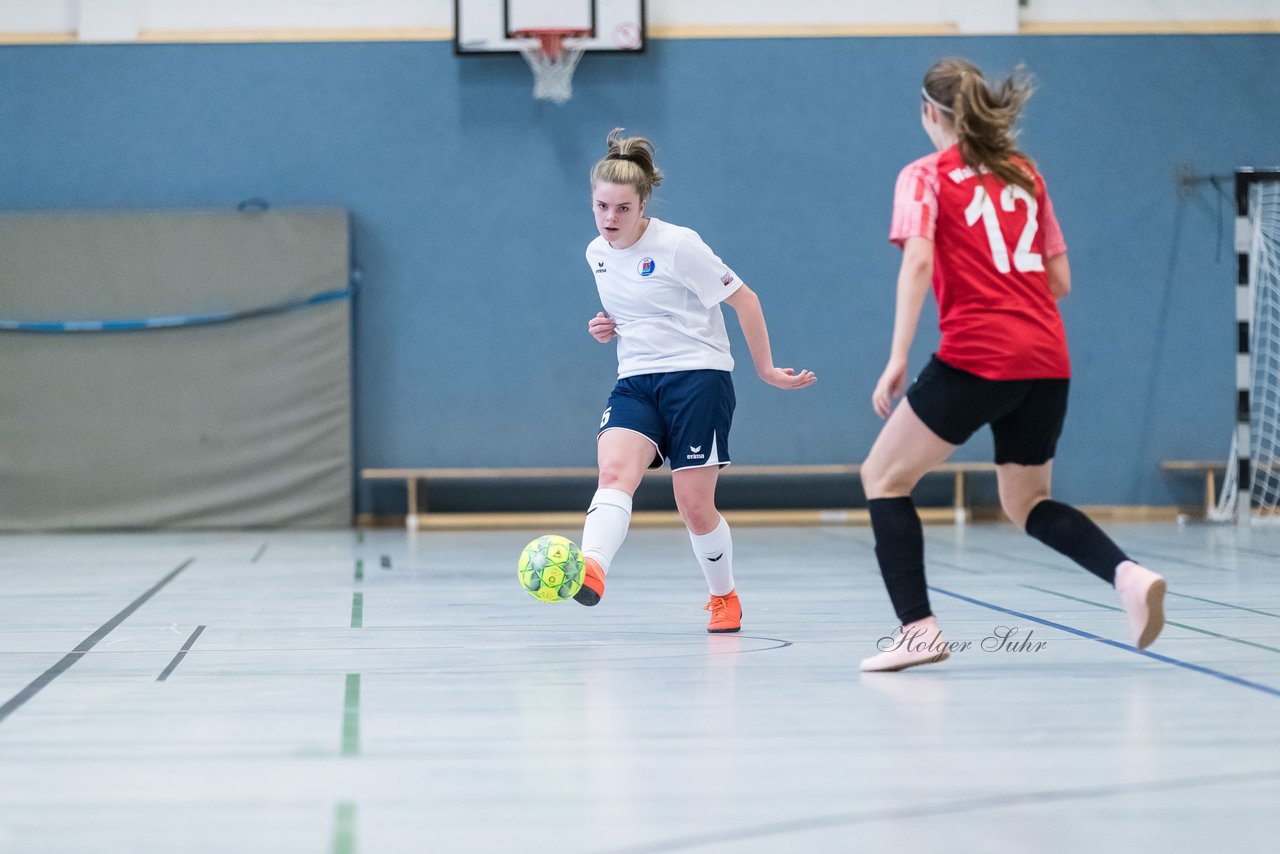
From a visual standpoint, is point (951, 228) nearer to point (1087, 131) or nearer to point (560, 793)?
point (560, 793)

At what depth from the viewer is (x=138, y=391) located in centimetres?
920

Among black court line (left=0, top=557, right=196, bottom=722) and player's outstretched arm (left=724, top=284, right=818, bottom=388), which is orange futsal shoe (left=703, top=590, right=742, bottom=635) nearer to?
player's outstretched arm (left=724, top=284, right=818, bottom=388)

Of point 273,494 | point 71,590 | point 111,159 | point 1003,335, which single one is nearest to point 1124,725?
point 1003,335

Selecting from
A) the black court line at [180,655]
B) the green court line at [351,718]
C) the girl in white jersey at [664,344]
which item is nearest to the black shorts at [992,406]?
the girl in white jersey at [664,344]

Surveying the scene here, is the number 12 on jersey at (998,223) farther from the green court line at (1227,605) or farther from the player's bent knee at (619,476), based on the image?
the green court line at (1227,605)

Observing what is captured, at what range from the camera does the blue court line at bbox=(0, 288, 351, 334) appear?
29.8ft

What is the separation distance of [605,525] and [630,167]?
101 cm

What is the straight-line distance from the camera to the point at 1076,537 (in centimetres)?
311

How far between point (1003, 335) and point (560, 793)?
1521mm

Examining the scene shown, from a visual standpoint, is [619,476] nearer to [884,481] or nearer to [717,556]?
[717,556]

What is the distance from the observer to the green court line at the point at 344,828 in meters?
1.80

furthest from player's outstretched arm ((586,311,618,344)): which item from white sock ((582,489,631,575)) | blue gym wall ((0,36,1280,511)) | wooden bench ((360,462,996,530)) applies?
blue gym wall ((0,36,1280,511))

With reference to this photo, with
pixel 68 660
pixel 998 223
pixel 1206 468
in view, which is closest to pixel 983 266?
pixel 998 223

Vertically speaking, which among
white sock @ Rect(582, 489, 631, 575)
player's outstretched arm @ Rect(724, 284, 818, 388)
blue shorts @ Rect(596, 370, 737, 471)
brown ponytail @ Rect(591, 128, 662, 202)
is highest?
brown ponytail @ Rect(591, 128, 662, 202)
